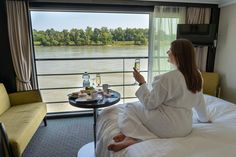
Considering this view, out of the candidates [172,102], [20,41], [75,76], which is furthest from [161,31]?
[20,41]

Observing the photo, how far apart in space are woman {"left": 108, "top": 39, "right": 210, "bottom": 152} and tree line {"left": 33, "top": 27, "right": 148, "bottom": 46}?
2.41 meters

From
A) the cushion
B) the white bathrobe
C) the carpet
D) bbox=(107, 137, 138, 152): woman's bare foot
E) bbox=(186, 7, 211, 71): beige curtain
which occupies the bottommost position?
the carpet

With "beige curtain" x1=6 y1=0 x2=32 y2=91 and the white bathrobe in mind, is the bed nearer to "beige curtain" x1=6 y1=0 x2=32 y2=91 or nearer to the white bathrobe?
the white bathrobe

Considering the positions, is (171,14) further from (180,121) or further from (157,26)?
(180,121)

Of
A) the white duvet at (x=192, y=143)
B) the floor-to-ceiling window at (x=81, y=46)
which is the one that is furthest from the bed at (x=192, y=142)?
the floor-to-ceiling window at (x=81, y=46)

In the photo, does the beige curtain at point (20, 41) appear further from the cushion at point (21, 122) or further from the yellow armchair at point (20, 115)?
the cushion at point (21, 122)

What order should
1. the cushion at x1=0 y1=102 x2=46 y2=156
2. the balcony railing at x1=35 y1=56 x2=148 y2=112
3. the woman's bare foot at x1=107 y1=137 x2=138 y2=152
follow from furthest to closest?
1. the balcony railing at x1=35 y1=56 x2=148 y2=112
2. the cushion at x1=0 y1=102 x2=46 y2=156
3. the woman's bare foot at x1=107 y1=137 x2=138 y2=152

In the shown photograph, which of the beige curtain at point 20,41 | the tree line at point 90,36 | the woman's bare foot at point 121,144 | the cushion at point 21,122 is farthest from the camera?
the tree line at point 90,36

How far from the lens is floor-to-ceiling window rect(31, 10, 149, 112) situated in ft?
11.5

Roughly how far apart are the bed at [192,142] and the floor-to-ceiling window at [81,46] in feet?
5.67

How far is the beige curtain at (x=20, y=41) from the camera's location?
295 centimetres

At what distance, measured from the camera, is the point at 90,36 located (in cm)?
376

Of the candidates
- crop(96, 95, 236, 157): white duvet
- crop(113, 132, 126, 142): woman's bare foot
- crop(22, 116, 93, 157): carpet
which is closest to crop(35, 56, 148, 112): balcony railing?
crop(22, 116, 93, 157): carpet

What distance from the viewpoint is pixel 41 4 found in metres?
3.09
